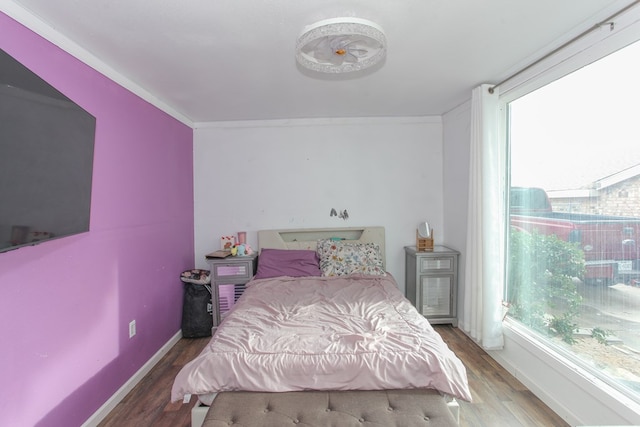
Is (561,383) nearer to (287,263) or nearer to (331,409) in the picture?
(331,409)

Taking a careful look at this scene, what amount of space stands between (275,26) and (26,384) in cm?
225

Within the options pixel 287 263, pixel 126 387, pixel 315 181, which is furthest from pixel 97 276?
pixel 315 181

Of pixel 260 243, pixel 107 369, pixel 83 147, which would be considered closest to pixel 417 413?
pixel 107 369

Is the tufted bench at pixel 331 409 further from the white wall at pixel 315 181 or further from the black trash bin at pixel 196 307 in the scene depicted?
the white wall at pixel 315 181

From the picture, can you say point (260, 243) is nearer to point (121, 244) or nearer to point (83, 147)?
point (121, 244)

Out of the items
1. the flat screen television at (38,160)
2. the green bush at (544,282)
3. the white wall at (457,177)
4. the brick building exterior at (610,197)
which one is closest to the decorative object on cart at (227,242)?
the flat screen television at (38,160)

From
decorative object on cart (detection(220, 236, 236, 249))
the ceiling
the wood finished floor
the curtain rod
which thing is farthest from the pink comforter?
the curtain rod

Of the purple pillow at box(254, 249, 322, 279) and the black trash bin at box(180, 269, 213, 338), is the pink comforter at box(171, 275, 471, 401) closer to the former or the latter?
the purple pillow at box(254, 249, 322, 279)

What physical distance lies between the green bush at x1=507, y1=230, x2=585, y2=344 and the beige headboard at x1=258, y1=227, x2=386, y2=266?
1403 millimetres

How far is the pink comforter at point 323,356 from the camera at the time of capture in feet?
5.21

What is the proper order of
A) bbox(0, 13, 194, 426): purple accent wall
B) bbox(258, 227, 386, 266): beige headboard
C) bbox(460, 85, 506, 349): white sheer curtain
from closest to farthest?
bbox(0, 13, 194, 426): purple accent wall → bbox(460, 85, 506, 349): white sheer curtain → bbox(258, 227, 386, 266): beige headboard

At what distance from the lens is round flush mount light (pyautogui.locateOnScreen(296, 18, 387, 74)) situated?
1.47 meters

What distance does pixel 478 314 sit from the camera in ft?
8.64

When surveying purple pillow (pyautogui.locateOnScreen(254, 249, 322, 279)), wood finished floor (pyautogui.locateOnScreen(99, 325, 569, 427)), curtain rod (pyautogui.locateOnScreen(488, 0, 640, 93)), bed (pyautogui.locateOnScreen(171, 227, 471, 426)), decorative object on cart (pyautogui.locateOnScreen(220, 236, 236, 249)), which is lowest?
wood finished floor (pyautogui.locateOnScreen(99, 325, 569, 427))
